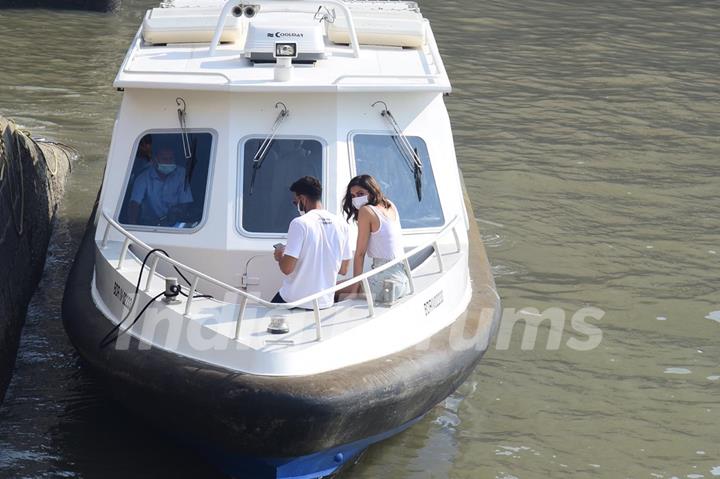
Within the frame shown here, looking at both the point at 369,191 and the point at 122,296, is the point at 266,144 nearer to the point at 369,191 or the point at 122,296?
the point at 369,191

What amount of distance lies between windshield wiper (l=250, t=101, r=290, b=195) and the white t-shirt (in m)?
1.02

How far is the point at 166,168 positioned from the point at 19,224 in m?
2.36

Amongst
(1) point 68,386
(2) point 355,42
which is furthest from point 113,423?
(2) point 355,42

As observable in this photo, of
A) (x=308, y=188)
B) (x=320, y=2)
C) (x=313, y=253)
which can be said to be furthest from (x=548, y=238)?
(x=313, y=253)

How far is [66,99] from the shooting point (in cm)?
1688

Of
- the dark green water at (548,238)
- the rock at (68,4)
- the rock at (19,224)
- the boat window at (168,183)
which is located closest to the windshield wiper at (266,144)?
the boat window at (168,183)

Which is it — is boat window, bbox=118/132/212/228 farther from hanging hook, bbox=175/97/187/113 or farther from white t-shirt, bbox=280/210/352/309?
white t-shirt, bbox=280/210/352/309

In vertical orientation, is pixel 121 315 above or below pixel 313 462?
above

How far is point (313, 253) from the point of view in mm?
7664

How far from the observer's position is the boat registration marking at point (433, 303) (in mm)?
7930

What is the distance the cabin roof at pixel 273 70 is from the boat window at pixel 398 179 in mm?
447

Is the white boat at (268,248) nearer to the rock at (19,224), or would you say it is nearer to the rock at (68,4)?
the rock at (19,224)

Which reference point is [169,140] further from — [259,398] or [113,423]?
[259,398]

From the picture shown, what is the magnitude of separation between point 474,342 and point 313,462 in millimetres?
1523
